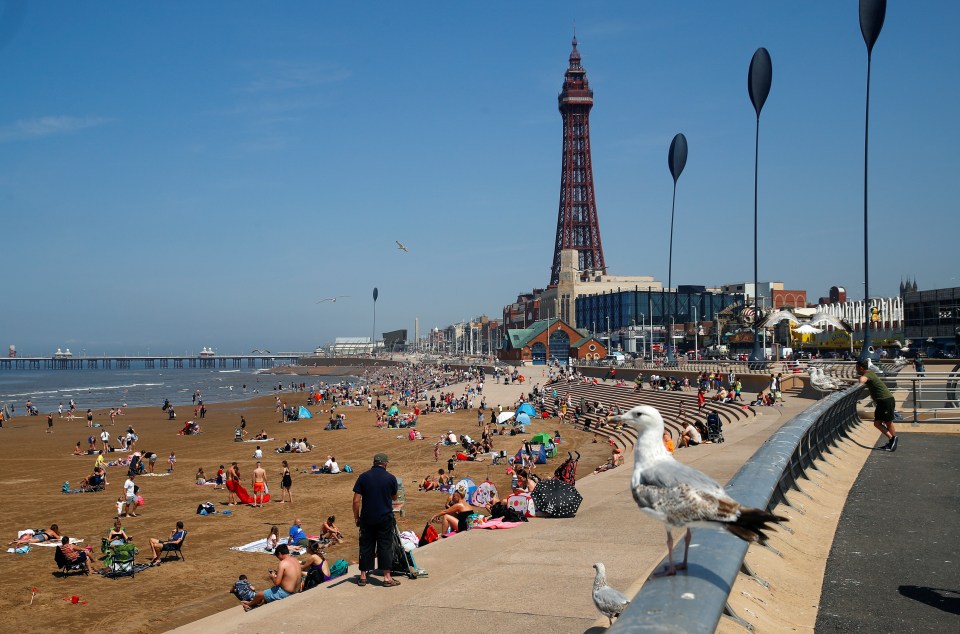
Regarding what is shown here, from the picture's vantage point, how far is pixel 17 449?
30.2 metres

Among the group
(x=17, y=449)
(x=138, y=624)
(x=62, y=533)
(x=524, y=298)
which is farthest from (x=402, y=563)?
(x=524, y=298)

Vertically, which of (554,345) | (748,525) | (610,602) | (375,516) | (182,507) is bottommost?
(182,507)

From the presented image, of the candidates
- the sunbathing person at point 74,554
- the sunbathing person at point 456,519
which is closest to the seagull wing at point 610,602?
the sunbathing person at point 456,519

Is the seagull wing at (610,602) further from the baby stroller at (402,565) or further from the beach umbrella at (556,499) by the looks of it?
the beach umbrella at (556,499)

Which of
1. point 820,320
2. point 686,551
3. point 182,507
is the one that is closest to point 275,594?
point 686,551

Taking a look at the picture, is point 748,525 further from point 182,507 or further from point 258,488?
point 182,507

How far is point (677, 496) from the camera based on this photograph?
3.39 metres

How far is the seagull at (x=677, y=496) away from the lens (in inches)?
125

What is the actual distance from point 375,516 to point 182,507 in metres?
12.6

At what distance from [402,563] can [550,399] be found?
1487 inches

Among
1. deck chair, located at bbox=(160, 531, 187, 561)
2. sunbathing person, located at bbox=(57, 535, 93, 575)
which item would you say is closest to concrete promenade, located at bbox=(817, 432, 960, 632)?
deck chair, located at bbox=(160, 531, 187, 561)

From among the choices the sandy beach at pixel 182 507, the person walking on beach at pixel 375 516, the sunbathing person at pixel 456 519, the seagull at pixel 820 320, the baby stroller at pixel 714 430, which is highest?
the seagull at pixel 820 320

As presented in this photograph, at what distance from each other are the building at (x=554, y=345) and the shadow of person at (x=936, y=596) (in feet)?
252

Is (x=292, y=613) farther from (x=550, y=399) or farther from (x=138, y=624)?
(x=550, y=399)
